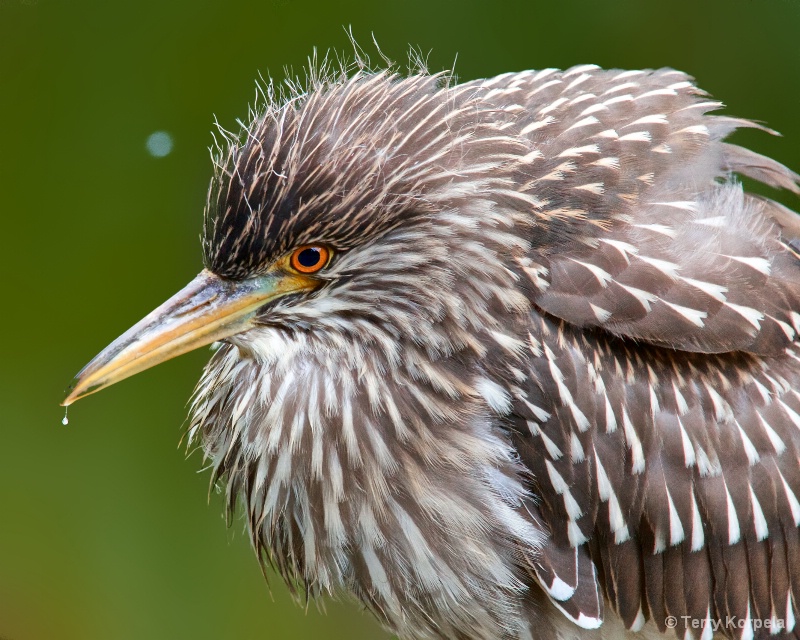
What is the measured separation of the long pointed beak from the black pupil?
0.03 metres

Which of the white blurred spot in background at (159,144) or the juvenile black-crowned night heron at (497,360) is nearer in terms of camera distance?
the juvenile black-crowned night heron at (497,360)

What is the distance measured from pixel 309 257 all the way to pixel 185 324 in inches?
11.0

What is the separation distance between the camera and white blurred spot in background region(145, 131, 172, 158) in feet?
11.3

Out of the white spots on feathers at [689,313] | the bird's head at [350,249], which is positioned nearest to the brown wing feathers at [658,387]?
the white spots on feathers at [689,313]

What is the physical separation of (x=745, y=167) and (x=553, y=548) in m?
1.02

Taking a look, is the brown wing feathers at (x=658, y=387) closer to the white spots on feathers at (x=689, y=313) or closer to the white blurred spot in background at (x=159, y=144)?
the white spots on feathers at (x=689, y=313)

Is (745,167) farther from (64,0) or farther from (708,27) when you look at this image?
(64,0)

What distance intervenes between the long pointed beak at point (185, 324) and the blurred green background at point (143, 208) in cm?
154

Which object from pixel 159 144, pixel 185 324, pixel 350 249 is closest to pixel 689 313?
pixel 350 249

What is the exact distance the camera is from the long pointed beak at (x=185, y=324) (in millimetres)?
1913

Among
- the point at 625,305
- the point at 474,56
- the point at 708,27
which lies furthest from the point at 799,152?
the point at 625,305

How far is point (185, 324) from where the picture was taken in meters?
1.94

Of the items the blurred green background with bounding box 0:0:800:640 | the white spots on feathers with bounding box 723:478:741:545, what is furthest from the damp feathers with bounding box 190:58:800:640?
the blurred green background with bounding box 0:0:800:640

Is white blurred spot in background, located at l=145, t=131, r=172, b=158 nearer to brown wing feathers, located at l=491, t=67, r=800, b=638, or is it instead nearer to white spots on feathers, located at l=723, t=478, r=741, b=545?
brown wing feathers, located at l=491, t=67, r=800, b=638
